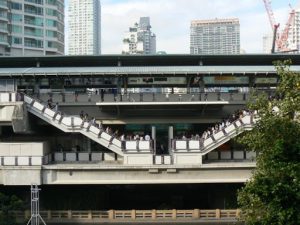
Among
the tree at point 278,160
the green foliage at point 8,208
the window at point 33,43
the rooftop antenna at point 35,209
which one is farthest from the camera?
the window at point 33,43

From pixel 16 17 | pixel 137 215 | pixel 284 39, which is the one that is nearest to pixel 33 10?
pixel 16 17

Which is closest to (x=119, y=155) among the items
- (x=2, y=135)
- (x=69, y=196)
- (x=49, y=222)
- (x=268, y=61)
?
(x=69, y=196)

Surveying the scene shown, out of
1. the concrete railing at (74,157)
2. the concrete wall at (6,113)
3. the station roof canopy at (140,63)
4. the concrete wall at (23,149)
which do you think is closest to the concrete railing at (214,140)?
the concrete railing at (74,157)

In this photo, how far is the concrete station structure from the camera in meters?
34.6

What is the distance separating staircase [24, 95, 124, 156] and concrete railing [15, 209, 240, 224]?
14.7 ft

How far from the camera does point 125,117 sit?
4106cm

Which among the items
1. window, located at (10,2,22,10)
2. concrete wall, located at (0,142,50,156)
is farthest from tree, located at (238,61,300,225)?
window, located at (10,2,22,10)

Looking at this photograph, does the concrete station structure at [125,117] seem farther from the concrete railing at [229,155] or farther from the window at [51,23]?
the window at [51,23]

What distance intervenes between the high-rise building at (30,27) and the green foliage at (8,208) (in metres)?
71.3

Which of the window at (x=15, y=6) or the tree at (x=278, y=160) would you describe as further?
the window at (x=15, y=6)

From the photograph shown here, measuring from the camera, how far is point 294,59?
4478 cm

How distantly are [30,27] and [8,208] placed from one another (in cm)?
8100

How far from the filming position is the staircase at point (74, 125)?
35.1m

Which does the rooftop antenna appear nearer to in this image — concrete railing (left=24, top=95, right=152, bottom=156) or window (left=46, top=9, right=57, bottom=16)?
concrete railing (left=24, top=95, right=152, bottom=156)
